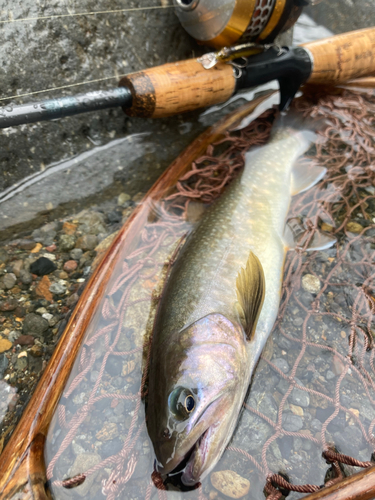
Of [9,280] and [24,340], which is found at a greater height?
[9,280]

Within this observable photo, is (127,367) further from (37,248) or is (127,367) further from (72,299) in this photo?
(37,248)

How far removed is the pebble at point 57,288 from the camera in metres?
2.48

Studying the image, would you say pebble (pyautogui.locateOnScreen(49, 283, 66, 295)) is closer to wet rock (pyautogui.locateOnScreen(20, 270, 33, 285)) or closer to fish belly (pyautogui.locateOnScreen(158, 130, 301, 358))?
wet rock (pyautogui.locateOnScreen(20, 270, 33, 285))

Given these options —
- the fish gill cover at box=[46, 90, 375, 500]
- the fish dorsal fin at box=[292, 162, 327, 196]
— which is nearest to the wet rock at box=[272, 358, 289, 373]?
the fish gill cover at box=[46, 90, 375, 500]

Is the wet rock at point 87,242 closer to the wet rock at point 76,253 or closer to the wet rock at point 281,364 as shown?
the wet rock at point 76,253

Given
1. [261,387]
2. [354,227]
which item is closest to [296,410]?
[261,387]

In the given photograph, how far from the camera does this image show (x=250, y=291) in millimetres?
2100

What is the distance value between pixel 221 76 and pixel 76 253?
1857 mm

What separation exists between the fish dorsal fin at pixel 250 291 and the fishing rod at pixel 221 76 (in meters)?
1.46

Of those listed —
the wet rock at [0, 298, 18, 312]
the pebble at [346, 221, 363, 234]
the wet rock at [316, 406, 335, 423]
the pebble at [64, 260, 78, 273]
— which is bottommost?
the wet rock at [316, 406, 335, 423]

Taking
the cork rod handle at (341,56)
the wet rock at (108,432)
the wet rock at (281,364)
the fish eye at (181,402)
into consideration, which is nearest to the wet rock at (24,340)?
the wet rock at (108,432)

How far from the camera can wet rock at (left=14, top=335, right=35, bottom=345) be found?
86.7 inches

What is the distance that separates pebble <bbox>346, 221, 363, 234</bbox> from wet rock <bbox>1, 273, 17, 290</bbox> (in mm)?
2470

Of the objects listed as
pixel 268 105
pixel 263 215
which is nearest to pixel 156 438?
pixel 263 215
